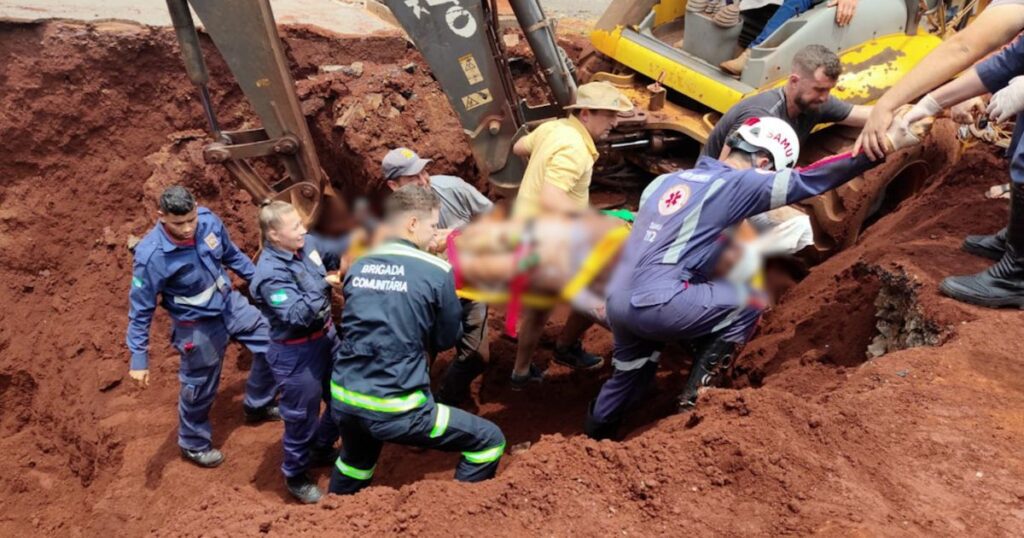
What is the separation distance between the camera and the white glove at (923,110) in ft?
11.8

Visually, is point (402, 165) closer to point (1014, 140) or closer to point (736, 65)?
point (736, 65)

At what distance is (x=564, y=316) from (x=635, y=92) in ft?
6.06

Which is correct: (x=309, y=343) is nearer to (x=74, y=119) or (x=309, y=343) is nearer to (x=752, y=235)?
(x=752, y=235)

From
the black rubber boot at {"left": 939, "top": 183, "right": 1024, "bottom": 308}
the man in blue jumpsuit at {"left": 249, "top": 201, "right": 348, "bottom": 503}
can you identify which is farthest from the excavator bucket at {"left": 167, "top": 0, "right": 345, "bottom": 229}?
the black rubber boot at {"left": 939, "top": 183, "right": 1024, "bottom": 308}

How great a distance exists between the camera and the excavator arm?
466 centimetres

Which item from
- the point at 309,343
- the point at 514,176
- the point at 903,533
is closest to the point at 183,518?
the point at 309,343

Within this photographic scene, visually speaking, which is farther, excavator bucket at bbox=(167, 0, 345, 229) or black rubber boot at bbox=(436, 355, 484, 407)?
black rubber boot at bbox=(436, 355, 484, 407)

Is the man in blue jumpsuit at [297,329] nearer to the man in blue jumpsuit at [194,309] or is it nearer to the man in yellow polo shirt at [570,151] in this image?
the man in blue jumpsuit at [194,309]

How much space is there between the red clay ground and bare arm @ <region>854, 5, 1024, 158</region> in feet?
3.30

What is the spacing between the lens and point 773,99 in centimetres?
477

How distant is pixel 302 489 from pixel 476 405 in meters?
1.31

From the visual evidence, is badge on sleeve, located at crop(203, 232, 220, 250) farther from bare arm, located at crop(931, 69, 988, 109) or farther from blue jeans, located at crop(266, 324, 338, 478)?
bare arm, located at crop(931, 69, 988, 109)

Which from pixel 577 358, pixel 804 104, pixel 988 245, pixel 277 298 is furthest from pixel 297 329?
pixel 988 245

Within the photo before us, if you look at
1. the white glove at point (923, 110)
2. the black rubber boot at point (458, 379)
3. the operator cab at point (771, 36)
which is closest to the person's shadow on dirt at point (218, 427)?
the black rubber boot at point (458, 379)
